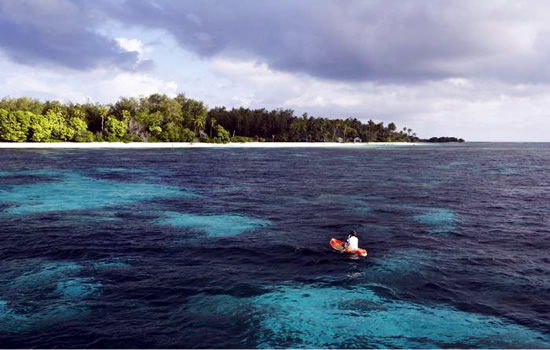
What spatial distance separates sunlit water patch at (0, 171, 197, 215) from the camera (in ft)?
124

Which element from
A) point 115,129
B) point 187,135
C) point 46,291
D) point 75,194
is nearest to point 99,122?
point 115,129

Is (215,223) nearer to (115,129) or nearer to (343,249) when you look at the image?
(343,249)

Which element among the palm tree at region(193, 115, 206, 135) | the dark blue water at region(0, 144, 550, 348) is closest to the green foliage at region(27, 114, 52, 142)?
the palm tree at region(193, 115, 206, 135)

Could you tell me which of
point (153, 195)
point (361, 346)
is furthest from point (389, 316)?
point (153, 195)

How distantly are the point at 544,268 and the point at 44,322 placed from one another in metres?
27.0

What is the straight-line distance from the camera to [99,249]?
80.7 feet

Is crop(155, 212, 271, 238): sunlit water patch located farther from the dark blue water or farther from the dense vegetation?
the dense vegetation

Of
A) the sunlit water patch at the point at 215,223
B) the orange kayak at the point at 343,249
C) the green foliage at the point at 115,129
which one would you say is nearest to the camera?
the orange kayak at the point at 343,249

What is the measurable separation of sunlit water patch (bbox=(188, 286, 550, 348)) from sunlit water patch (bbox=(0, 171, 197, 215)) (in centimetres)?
2697

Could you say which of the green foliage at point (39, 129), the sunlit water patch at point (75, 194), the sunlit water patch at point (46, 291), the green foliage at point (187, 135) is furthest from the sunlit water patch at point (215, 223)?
the green foliage at point (187, 135)

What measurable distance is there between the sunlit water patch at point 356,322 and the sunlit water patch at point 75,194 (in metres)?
27.0

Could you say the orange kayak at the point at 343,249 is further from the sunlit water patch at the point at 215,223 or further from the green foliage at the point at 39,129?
the green foliage at the point at 39,129

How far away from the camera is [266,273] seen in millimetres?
21344

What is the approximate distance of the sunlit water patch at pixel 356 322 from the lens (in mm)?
14781
